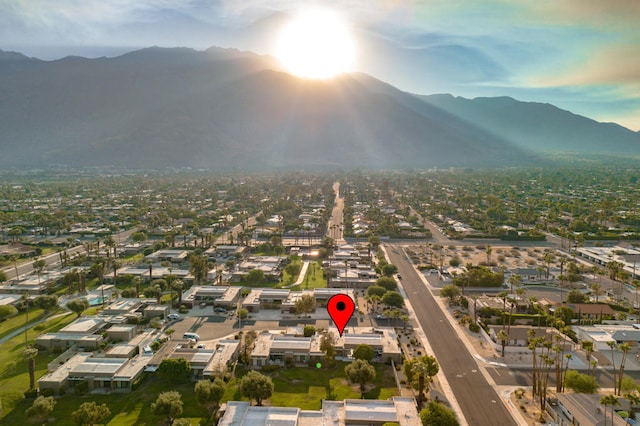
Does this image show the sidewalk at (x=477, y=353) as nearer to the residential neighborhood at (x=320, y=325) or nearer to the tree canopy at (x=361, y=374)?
the residential neighborhood at (x=320, y=325)

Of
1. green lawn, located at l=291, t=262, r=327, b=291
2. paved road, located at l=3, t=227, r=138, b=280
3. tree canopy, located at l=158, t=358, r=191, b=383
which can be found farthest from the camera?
paved road, located at l=3, t=227, r=138, b=280

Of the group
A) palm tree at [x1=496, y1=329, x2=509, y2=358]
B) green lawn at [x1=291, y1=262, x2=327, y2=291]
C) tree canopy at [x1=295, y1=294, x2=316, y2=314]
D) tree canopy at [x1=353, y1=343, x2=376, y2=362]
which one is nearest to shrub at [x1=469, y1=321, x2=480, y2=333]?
palm tree at [x1=496, y1=329, x2=509, y2=358]

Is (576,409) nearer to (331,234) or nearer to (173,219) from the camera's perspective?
(331,234)

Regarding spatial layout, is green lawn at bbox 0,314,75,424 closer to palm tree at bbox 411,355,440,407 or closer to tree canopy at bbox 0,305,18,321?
tree canopy at bbox 0,305,18,321

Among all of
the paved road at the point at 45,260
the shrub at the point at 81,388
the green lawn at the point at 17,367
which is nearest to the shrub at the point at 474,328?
the shrub at the point at 81,388

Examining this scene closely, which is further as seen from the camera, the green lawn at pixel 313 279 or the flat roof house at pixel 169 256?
the flat roof house at pixel 169 256

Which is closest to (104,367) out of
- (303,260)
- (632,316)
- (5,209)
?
(303,260)
